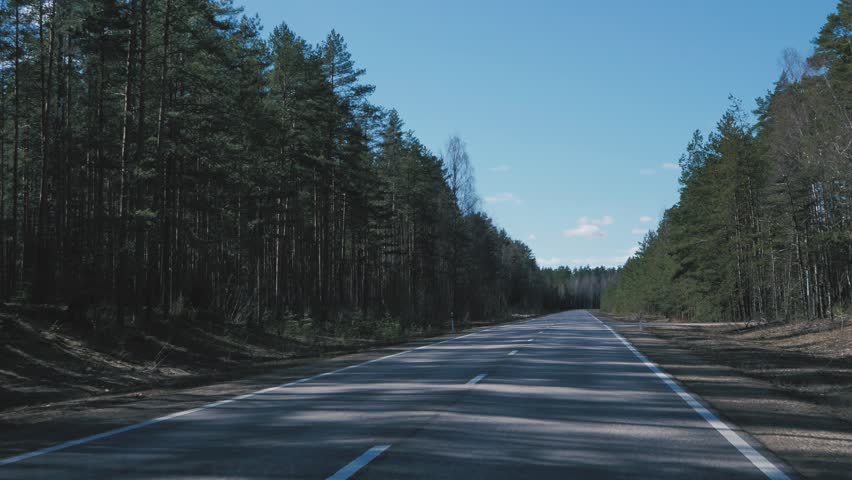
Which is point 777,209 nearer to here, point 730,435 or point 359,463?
point 730,435

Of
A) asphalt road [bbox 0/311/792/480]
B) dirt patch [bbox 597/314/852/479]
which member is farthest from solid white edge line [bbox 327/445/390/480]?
dirt patch [bbox 597/314/852/479]

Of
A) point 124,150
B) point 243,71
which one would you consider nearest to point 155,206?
point 124,150

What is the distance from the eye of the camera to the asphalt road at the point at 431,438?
19.9 ft

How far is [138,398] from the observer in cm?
1126

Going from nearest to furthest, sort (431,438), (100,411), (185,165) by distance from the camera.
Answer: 1. (431,438)
2. (100,411)
3. (185,165)

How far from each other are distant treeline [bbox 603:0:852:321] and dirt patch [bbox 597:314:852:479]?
879 centimetres

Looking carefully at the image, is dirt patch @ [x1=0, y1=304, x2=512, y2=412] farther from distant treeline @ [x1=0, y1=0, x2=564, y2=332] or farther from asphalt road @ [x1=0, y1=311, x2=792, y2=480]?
asphalt road @ [x1=0, y1=311, x2=792, y2=480]

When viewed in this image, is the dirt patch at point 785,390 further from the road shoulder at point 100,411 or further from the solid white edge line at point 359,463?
the road shoulder at point 100,411

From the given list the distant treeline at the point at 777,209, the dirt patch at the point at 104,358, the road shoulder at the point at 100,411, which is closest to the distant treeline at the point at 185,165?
the dirt patch at the point at 104,358

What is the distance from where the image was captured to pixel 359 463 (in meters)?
6.21

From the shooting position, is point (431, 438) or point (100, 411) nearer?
point (431, 438)

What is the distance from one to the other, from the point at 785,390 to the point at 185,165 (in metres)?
26.2

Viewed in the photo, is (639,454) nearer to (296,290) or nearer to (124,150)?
A: (124,150)

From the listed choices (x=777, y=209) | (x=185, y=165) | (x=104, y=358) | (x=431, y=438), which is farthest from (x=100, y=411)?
(x=777, y=209)
